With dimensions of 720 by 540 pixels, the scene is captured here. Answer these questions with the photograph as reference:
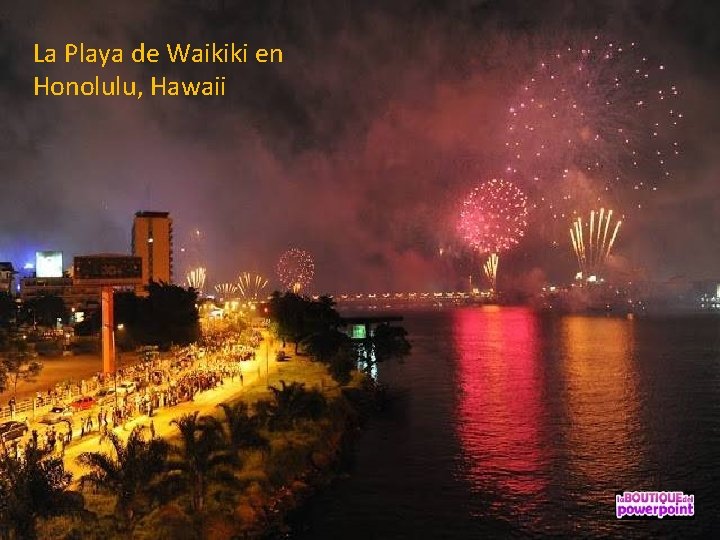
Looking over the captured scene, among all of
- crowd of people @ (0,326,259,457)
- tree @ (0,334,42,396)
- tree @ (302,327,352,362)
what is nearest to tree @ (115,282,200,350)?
crowd of people @ (0,326,259,457)

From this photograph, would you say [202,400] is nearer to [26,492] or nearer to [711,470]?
[26,492]

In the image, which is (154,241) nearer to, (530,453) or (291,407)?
(291,407)

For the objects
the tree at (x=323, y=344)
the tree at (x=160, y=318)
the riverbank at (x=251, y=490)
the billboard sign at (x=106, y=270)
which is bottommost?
the riverbank at (x=251, y=490)

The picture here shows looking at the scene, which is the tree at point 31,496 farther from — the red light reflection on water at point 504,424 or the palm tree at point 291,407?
the red light reflection on water at point 504,424

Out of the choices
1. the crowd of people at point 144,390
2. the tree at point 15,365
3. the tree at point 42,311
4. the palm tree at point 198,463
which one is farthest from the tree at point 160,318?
the palm tree at point 198,463

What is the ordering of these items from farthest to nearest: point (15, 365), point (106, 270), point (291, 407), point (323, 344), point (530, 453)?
point (323, 344), point (106, 270), point (15, 365), point (530, 453), point (291, 407)

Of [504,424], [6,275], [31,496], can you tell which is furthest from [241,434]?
[6,275]

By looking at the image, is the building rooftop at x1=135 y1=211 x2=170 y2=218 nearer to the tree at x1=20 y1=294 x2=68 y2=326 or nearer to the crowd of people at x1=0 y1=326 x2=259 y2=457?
the tree at x1=20 y1=294 x2=68 y2=326
